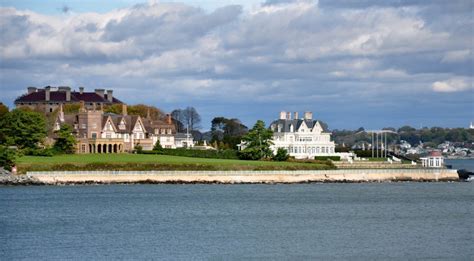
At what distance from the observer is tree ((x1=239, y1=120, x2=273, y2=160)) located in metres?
96.9

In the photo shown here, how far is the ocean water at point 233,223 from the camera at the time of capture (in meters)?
40.2

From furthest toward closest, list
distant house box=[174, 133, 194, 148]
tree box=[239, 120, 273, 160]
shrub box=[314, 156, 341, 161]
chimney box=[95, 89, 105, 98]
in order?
chimney box=[95, 89, 105, 98]
distant house box=[174, 133, 194, 148]
shrub box=[314, 156, 341, 161]
tree box=[239, 120, 273, 160]

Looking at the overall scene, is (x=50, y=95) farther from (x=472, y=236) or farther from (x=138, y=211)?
(x=472, y=236)

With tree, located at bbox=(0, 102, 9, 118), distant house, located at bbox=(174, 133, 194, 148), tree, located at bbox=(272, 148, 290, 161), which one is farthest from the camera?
distant house, located at bbox=(174, 133, 194, 148)

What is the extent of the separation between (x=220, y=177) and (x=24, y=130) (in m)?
19.1

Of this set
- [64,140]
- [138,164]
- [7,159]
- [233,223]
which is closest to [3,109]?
[64,140]

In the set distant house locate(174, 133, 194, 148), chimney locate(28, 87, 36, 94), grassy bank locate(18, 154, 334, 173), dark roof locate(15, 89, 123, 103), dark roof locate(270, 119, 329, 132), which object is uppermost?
chimney locate(28, 87, 36, 94)

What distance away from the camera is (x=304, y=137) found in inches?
4486

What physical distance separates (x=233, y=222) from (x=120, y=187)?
26263 millimetres

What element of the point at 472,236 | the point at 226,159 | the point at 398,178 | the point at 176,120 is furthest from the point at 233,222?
the point at 176,120

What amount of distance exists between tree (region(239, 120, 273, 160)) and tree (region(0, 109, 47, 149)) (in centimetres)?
1812

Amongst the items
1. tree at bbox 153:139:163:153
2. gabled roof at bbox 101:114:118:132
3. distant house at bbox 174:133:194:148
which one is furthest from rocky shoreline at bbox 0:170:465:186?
distant house at bbox 174:133:194:148

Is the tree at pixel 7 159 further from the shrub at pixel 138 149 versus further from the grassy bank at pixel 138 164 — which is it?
the shrub at pixel 138 149

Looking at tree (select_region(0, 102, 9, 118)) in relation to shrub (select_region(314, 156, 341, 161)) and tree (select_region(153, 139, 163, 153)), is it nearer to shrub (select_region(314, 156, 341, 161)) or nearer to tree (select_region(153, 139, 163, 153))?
tree (select_region(153, 139, 163, 153))
